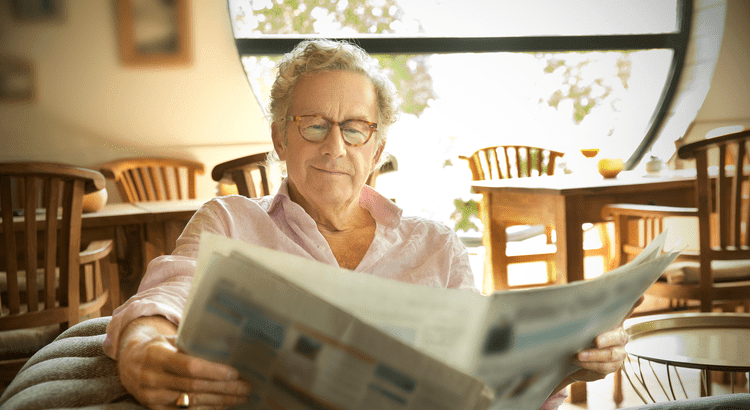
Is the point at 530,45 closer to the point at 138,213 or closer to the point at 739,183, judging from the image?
the point at 739,183

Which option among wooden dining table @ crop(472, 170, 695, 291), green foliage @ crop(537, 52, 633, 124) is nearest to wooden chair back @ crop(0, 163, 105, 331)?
wooden dining table @ crop(472, 170, 695, 291)

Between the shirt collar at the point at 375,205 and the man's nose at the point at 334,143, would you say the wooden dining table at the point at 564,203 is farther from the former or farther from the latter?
the man's nose at the point at 334,143

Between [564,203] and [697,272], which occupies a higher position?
[564,203]

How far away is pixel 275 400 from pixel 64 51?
11.5 ft

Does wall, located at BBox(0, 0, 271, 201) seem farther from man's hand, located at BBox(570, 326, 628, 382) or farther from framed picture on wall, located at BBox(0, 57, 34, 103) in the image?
man's hand, located at BBox(570, 326, 628, 382)

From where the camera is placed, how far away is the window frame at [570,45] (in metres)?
3.96

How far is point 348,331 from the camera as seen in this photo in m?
0.45

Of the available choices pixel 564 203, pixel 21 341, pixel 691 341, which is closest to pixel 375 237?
pixel 691 341

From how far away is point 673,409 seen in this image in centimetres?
70

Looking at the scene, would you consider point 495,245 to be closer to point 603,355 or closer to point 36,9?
point 603,355

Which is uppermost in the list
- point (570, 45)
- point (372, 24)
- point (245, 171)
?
point (372, 24)

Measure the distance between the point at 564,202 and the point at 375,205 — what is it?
1.20m

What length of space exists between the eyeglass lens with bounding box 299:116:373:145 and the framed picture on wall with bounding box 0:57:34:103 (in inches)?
117

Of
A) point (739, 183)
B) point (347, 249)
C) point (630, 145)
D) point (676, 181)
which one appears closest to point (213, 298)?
point (347, 249)
